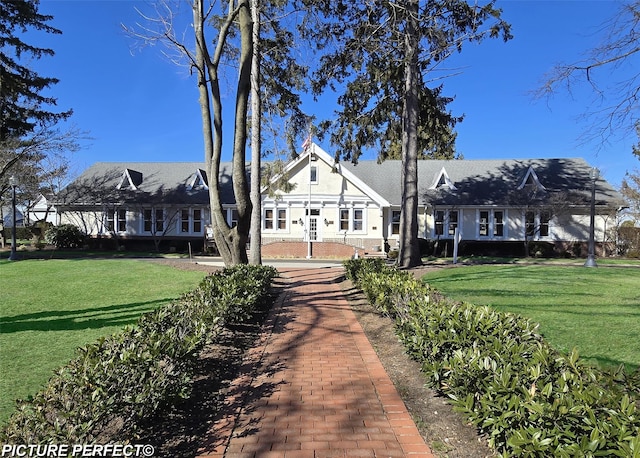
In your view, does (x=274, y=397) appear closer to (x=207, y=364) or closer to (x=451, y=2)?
(x=207, y=364)

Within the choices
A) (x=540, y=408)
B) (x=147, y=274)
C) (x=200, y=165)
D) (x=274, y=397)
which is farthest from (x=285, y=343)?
(x=200, y=165)

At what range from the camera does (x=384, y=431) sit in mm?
3688

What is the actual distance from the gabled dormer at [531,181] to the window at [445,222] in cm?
478

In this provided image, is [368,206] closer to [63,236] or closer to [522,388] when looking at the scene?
[63,236]

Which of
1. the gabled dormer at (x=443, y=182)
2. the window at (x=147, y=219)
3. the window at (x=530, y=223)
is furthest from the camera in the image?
the window at (x=147, y=219)

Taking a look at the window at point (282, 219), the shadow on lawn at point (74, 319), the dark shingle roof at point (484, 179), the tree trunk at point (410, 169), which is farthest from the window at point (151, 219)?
the shadow on lawn at point (74, 319)

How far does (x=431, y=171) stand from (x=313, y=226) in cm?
1030

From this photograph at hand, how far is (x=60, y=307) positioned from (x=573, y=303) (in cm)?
1038

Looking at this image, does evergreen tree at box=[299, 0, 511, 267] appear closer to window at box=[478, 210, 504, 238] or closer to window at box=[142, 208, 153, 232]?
window at box=[478, 210, 504, 238]

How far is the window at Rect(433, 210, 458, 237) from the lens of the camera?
28766 mm

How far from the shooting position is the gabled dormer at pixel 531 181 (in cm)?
2817

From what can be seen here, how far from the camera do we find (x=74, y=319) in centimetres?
745

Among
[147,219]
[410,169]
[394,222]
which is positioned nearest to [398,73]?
[410,169]

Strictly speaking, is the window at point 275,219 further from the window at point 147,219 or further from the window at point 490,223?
the window at point 490,223
